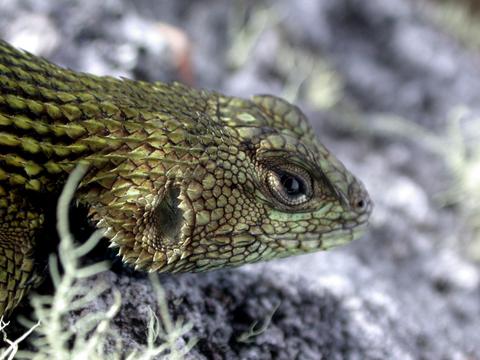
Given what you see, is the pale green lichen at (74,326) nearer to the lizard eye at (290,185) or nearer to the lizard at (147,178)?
the lizard at (147,178)

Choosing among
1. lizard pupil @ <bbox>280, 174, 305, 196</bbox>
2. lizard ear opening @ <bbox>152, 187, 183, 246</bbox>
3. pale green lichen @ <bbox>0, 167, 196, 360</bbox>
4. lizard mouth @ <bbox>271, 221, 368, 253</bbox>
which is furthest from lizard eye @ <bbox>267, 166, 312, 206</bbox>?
pale green lichen @ <bbox>0, 167, 196, 360</bbox>

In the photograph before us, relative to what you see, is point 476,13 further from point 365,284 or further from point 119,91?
point 119,91

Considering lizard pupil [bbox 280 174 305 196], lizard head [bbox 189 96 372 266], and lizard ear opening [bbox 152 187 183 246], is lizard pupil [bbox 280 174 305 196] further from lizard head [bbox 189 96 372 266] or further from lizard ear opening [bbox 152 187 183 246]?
lizard ear opening [bbox 152 187 183 246]

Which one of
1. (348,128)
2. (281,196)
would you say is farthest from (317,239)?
(348,128)

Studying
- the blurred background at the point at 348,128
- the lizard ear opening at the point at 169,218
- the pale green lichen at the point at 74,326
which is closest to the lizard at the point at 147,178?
the lizard ear opening at the point at 169,218

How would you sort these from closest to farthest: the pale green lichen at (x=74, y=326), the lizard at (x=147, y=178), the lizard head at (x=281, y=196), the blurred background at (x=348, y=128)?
the pale green lichen at (x=74, y=326), the lizard at (x=147, y=178), the lizard head at (x=281, y=196), the blurred background at (x=348, y=128)

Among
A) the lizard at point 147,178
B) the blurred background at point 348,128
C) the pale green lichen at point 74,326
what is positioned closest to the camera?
the pale green lichen at point 74,326

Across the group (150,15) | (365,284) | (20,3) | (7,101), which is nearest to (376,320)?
(365,284)
